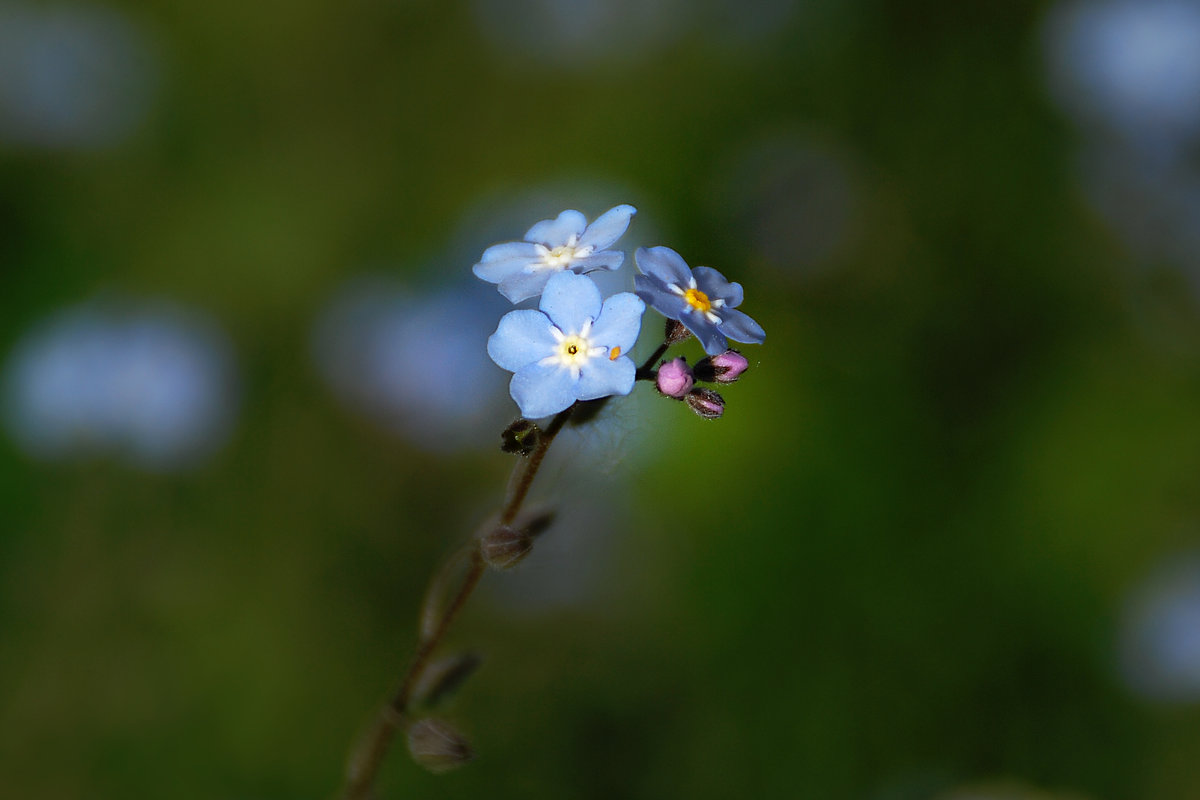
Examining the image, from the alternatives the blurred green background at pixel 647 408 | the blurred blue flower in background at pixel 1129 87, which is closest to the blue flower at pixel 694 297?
the blurred green background at pixel 647 408

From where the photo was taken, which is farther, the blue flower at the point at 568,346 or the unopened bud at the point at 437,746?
the unopened bud at the point at 437,746

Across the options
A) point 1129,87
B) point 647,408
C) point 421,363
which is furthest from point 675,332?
point 1129,87

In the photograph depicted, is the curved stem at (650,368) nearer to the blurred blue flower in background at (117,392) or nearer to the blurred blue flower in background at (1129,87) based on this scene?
the blurred blue flower in background at (117,392)

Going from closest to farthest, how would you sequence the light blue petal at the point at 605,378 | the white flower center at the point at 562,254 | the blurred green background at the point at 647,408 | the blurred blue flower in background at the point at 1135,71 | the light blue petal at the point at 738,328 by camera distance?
the light blue petal at the point at 605,378 < the light blue petal at the point at 738,328 < the white flower center at the point at 562,254 < the blurred green background at the point at 647,408 < the blurred blue flower in background at the point at 1135,71

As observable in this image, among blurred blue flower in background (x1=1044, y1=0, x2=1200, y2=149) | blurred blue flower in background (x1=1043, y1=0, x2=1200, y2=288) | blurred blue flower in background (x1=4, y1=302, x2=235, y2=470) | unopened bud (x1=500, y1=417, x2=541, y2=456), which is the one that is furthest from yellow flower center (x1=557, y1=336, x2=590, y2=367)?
blurred blue flower in background (x1=1044, y1=0, x2=1200, y2=149)

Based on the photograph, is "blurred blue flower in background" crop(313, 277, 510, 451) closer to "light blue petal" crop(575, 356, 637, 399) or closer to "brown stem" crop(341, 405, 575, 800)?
"brown stem" crop(341, 405, 575, 800)

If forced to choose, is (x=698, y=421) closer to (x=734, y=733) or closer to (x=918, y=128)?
(x=734, y=733)

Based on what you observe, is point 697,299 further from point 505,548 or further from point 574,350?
point 505,548
